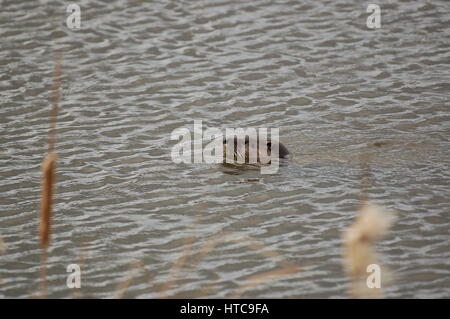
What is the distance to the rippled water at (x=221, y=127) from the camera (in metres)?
6.70

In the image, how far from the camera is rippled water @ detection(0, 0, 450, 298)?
22.0 ft

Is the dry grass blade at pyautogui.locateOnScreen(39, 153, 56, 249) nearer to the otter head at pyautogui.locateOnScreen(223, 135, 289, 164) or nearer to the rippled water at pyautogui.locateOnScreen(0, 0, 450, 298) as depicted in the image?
the rippled water at pyautogui.locateOnScreen(0, 0, 450, 298)

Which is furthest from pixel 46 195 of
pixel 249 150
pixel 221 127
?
pixel 221 127

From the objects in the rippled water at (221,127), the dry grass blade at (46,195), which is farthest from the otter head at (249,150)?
the dry grass blade at (46,195)

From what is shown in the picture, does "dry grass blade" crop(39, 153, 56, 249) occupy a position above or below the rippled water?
below

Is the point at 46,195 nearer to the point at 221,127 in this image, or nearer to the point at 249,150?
the point at 249,150

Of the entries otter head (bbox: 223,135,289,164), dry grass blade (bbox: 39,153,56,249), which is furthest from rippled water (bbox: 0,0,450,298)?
dry grass blade (bbox: 39,153,56,249)

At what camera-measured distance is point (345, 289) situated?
20.3ft

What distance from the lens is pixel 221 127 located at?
376 inches

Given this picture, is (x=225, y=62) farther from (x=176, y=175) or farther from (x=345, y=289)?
(x=345, y=289)

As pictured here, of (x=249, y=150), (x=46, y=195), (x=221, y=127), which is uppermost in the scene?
(x=221, y=127)

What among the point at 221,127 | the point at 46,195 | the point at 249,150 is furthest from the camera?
the point at 221,127
